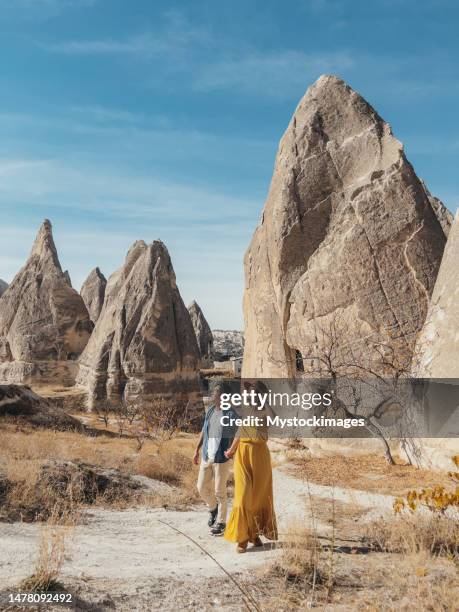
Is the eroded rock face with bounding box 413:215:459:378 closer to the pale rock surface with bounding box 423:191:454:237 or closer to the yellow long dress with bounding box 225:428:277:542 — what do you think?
the pale rock surface with bounding box 423:191:454:237

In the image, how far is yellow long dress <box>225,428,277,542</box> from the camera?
419cm

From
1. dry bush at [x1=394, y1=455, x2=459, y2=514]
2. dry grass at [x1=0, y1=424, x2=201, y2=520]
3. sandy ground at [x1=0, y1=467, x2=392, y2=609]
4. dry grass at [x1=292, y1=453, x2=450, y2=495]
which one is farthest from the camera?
dry grass at [x1=292, y1=453, x2=450, y2=495]

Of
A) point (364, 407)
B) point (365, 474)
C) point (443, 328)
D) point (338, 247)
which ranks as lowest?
point (365, 474)

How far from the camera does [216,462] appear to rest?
484cm

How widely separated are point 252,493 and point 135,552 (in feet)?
3.39

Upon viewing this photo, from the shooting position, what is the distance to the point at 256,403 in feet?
14.0

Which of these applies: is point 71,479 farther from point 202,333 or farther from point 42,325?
point 202,333

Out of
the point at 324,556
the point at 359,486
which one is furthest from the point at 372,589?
the point at 359,486

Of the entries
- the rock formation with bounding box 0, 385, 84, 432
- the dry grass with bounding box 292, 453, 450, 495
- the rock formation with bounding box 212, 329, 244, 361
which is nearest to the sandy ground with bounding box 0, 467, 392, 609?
the dry grass with bounding box 292, 453, 450, 495

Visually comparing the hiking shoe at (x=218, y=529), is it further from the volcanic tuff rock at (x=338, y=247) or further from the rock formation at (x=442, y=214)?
the rock formation at (x=442, y=214)

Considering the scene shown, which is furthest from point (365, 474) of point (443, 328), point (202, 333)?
point (202, 333)

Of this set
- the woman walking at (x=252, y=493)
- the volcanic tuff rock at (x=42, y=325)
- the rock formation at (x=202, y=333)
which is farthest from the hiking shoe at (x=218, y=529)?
the rock formation at (x=202, y=333)

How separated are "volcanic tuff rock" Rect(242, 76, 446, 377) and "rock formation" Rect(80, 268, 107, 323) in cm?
2377

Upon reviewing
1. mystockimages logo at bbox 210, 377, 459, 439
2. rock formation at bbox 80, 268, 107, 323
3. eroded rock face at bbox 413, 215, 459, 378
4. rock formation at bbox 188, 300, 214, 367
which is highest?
rock formation at bbox 80, 268, 107, 323
